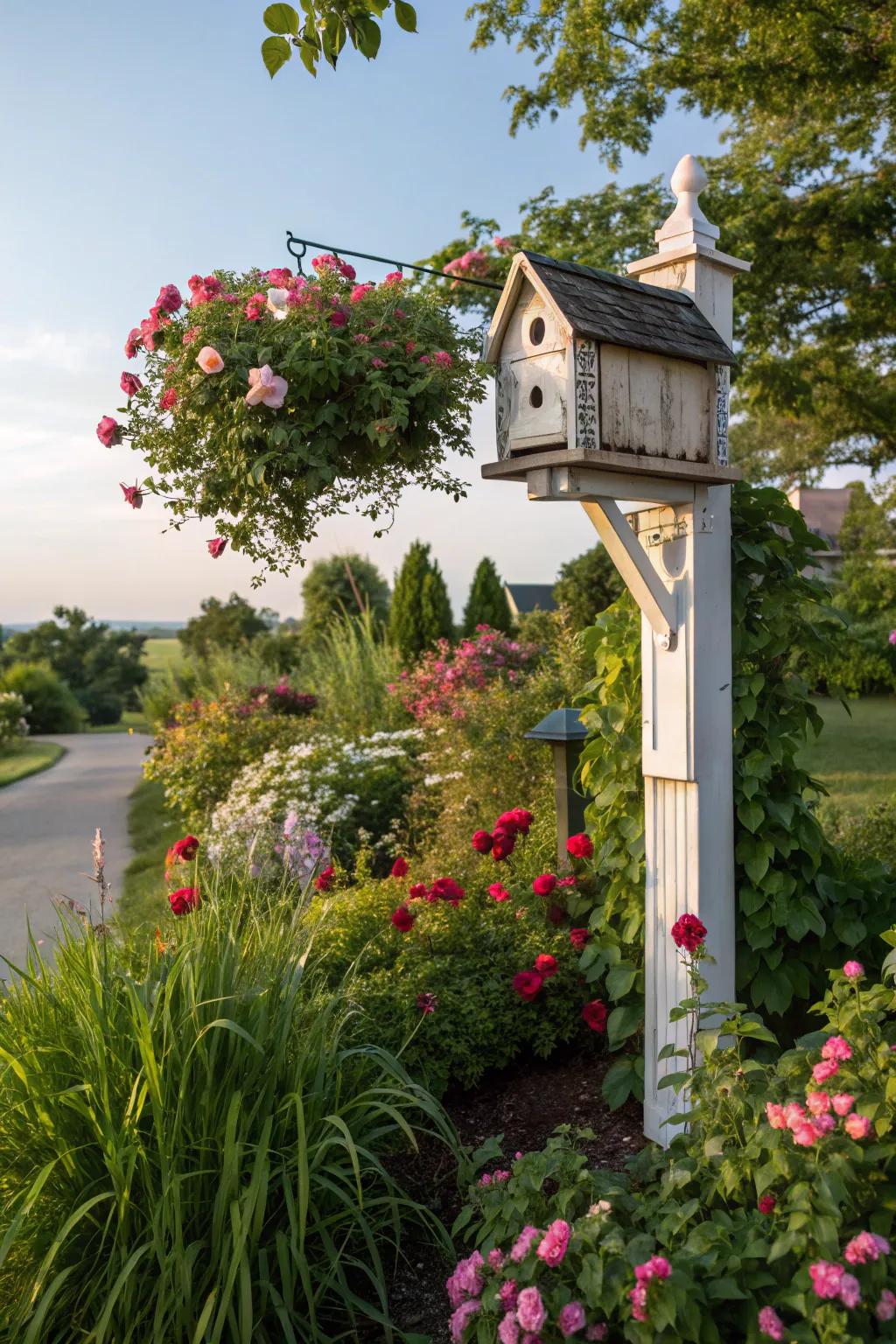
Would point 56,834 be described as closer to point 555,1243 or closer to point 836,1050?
point 555,1243

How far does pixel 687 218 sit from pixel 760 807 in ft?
5.95

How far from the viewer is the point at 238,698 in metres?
9.55

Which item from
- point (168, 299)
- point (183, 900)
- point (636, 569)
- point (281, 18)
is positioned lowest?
point (183, 900)

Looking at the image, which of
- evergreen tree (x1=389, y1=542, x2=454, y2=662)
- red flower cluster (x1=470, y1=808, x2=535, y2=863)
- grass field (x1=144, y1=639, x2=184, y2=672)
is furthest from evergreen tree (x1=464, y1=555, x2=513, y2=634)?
red flower cluster (x1=470, y1=808, x2=535, y2=863)

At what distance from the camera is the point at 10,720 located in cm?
1551

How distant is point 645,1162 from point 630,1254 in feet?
2.07

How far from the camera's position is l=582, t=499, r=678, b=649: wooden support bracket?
2639 millimetres

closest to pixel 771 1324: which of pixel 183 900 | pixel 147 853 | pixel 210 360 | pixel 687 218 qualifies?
pixel 183 900

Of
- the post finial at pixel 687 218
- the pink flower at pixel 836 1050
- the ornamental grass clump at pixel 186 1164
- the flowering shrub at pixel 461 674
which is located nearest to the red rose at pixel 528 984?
the ornamental grass clump at pixel 186 1164

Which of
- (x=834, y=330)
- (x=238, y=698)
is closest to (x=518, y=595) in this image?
(x=834, y=330)

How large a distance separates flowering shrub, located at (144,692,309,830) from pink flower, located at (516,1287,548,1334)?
6578 millimetres

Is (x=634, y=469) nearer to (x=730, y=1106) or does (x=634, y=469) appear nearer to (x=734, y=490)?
(x=734, y=490)

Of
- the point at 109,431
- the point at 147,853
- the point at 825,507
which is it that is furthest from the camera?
the point at 825,507

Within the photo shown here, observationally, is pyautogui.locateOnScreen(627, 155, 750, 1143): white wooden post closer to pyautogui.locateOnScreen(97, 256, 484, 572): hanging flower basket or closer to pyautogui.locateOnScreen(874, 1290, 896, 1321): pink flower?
pyautogui.locateOnScreen(97, 256, 484, 572): hanging flower basket
